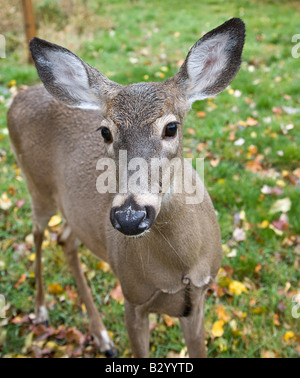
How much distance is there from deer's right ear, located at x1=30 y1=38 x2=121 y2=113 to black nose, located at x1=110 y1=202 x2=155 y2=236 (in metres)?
0.80

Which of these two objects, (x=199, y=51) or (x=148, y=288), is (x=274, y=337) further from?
(x=199, y=51)

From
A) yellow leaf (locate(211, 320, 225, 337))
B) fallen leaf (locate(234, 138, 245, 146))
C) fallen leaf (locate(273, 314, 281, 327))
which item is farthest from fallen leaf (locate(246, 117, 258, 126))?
yellow leaf (locate(211, 320, 225, 337))

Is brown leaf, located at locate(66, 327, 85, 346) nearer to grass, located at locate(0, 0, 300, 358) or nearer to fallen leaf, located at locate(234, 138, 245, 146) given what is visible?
grass, located at locate(0, 0, 300, 358)

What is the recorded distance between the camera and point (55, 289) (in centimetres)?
367

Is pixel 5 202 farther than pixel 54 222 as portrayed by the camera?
Yes

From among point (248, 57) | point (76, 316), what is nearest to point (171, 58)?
point (248, 57)

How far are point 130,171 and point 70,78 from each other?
0.90 metres

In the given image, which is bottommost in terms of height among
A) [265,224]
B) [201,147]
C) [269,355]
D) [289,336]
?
[269,355]

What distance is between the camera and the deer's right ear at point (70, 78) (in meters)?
2.30

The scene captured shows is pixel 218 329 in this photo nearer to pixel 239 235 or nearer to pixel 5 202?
pixel 239 235

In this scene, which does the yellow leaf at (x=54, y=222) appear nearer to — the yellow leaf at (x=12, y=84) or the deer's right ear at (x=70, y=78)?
the deer's right ear at (x=70, y=78)

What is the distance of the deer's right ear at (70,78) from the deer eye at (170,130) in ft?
1.51

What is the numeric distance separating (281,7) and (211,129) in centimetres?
705

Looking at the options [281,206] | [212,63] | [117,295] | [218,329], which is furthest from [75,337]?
[212,63]
